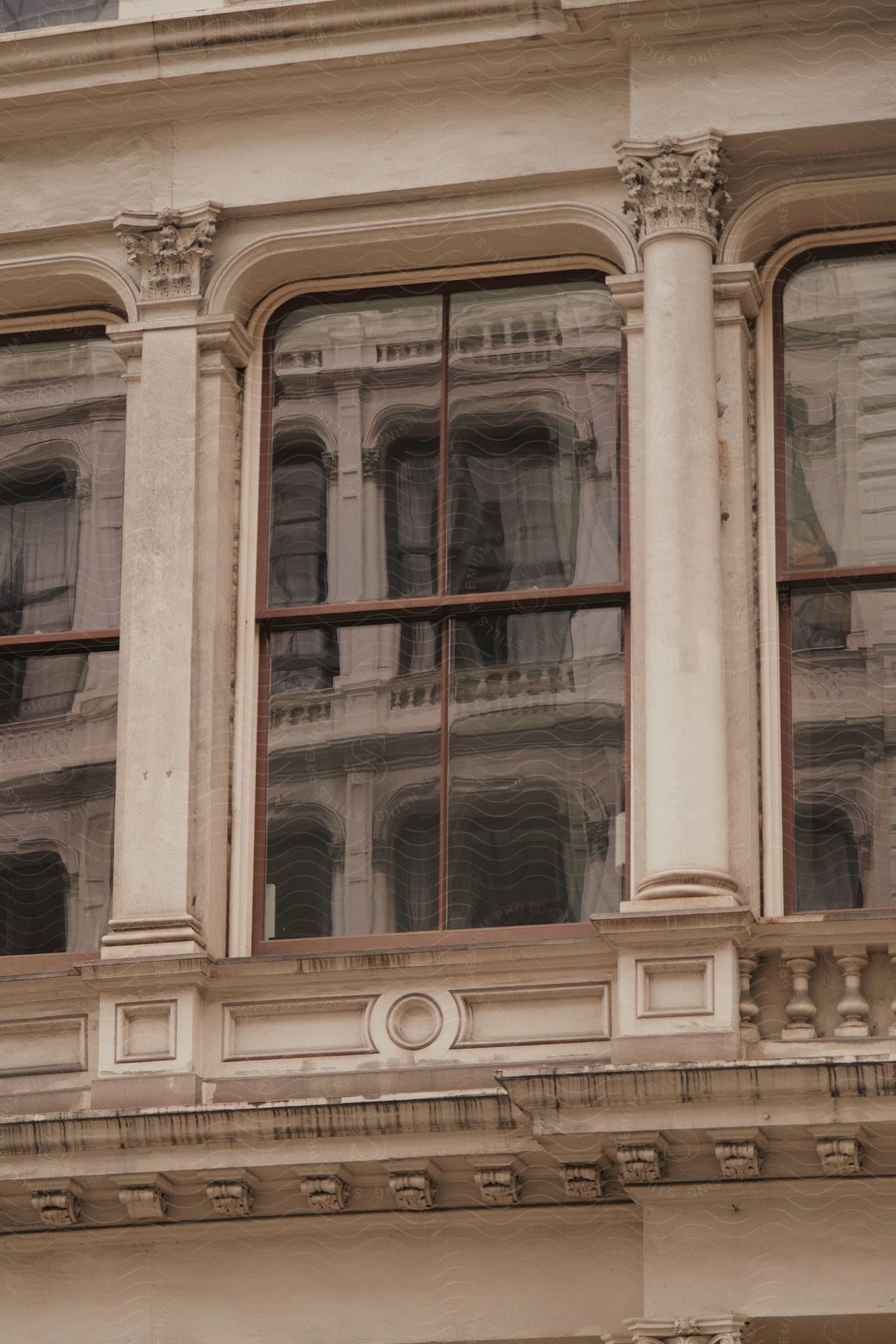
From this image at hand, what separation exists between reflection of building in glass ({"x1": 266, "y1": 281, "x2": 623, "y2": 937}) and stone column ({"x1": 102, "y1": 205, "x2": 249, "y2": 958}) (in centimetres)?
35

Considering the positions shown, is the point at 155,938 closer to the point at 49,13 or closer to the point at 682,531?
the point at 682,531

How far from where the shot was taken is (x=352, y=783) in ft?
50.4

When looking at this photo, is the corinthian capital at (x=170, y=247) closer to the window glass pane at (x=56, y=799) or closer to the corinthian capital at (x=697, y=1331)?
the window glass pane at (x=56, y=799)

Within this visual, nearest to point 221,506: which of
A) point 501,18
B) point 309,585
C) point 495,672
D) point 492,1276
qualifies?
point 309,585

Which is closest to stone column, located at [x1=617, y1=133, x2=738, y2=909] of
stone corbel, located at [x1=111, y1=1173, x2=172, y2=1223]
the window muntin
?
stone corbel, located at [x1=111, y1=1173, x2=172, y2=1223]

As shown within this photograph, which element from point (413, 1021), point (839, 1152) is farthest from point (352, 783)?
point (839, 1152)

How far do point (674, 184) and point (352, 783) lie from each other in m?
3.47

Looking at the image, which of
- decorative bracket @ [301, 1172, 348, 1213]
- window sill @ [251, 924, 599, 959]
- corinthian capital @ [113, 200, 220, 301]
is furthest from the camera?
corinthian capital @ [113, 200, 220, 301]

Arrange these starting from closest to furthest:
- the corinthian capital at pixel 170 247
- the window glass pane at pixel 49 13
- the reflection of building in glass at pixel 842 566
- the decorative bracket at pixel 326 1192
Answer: the decorative bracket at pixel 326 1192 < the reflection of building in glass at pixel 842 566 < the corinthian capital at pixel 170 247 < the window glass pane at pixel 49 13

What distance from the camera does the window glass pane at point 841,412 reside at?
15.4 m

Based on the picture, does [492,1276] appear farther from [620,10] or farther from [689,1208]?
[620,10]

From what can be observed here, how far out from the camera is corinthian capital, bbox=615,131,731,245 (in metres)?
15.4

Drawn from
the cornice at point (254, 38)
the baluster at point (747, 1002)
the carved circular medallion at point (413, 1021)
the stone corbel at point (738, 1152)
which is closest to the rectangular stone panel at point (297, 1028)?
the carved circular medallion at point (413, 1021)

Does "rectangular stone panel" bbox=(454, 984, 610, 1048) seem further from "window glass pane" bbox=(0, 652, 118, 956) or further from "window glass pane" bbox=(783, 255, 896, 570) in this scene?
"window glass pane" bbox=(783, 255, 896, 570)
